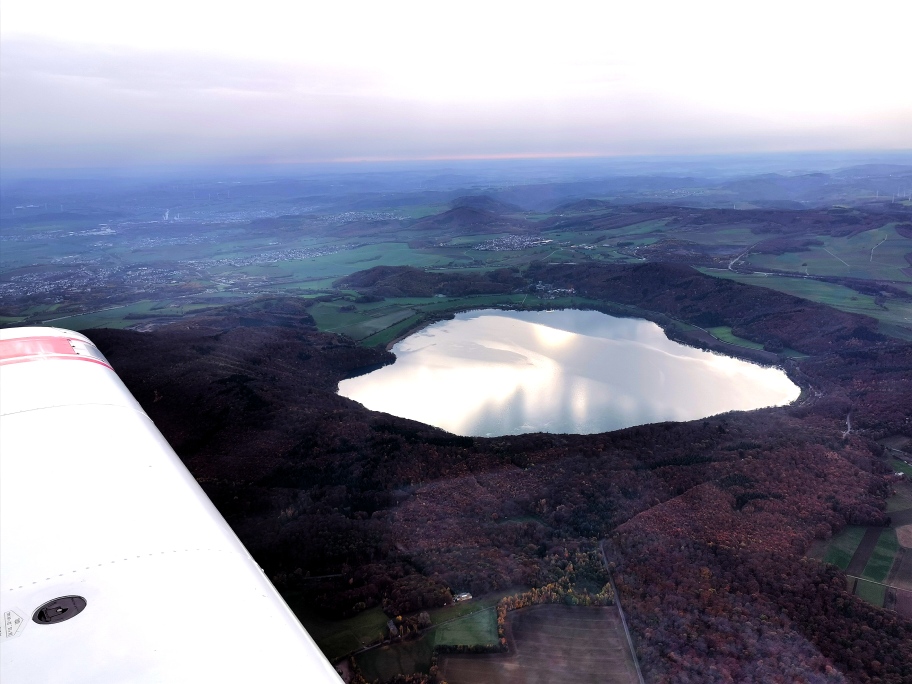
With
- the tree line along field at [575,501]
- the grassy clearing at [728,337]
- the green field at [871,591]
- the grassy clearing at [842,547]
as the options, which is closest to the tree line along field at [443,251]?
the grassy clearing at [728,337]

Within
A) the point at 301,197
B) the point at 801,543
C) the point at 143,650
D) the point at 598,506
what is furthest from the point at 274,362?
the point at 301,197

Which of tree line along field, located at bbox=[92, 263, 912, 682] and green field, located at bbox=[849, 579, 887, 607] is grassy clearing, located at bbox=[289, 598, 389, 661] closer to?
tree line along field, located at bbox=[92, 263, 912, 682]

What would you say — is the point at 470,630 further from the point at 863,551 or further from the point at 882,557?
the point at 882,557

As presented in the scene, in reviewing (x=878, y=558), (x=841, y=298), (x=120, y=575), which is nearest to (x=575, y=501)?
(x=878, y=558)

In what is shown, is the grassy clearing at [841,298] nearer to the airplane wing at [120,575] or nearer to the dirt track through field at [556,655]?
the dirt track through field at [556,655]

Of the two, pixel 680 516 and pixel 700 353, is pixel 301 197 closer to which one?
pixel 700 353

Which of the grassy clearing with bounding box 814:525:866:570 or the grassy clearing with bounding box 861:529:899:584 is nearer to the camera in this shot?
the grassy clearing with bounding box 861:529:899:584

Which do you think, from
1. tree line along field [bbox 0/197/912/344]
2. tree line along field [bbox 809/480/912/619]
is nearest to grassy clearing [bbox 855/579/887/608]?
tree line along field [bbox 809/480/912/619]
